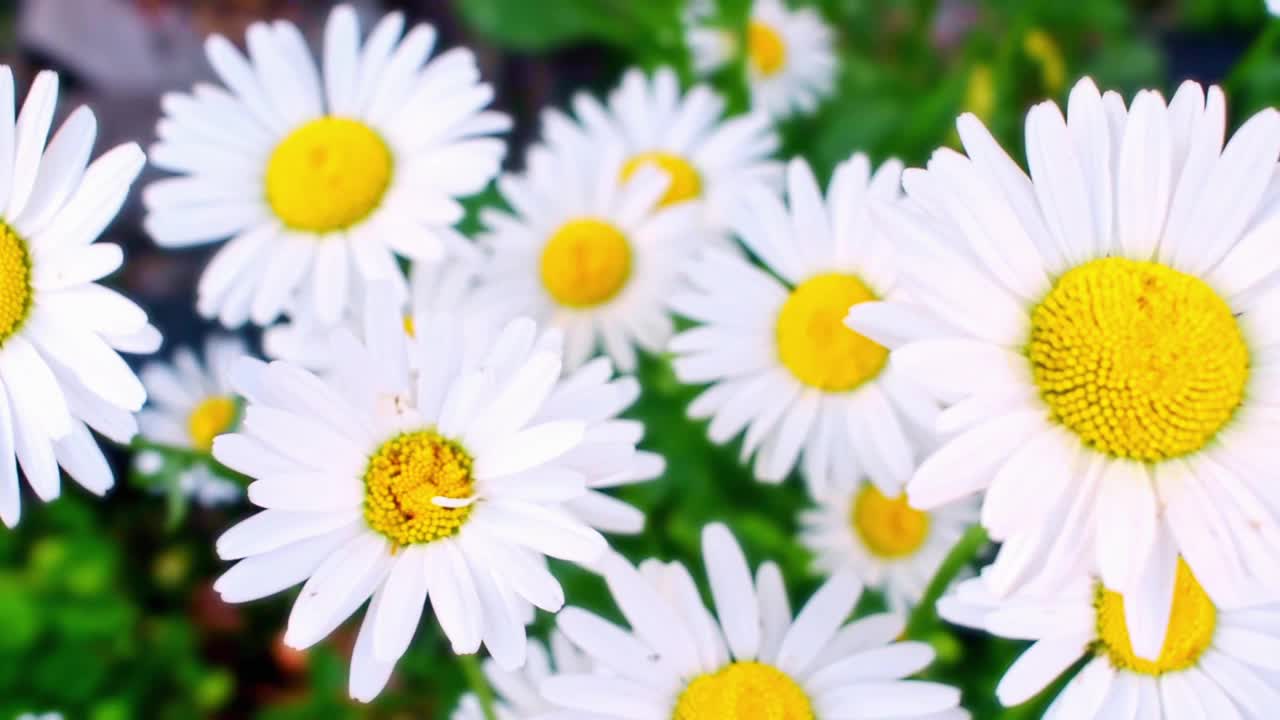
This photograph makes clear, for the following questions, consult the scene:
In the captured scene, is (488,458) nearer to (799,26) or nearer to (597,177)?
(597,177)

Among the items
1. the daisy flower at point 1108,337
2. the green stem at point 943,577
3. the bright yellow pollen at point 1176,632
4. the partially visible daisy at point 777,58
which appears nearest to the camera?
the daisy flower at point 1108,337

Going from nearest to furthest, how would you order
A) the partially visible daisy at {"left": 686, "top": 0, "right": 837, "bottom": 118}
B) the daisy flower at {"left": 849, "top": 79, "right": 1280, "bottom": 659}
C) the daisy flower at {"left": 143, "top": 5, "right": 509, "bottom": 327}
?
the daisy flower at {"left": 849, "top": 79, "right": 1280, "bottom": 659}
the daisy flower at {"left": 143, "top": 5, "right": 509, "bottom": 327}
the partially visible daisy at {"left": 686, "top": 0, "right": 837, "bottom": 118}

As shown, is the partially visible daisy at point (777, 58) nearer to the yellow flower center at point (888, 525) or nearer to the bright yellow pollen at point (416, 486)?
the yellow flower center at point (888, 525)

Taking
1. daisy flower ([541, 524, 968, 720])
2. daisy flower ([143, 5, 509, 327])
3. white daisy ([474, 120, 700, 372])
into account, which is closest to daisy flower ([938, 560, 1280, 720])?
daisy flower ([541, 524, 968, 720])

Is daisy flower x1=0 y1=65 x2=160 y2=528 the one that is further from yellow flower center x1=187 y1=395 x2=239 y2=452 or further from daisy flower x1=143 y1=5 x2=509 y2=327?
yellow flower center x1=187 y1=395 x2=239 y2=452

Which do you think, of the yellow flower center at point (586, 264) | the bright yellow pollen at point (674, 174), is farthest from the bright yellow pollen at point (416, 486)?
the bright yellow pollen at point (674, 174)

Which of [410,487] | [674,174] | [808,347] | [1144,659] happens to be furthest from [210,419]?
[1144,659]

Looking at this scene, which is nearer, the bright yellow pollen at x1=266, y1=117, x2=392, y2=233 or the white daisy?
the bright yellow pollen at x1=266, y1=117, x2=392, y2=233
